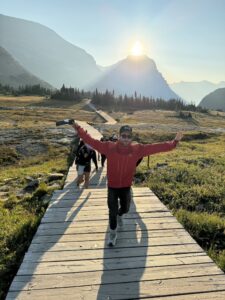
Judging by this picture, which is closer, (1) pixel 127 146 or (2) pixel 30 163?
(1) pixel 127 146

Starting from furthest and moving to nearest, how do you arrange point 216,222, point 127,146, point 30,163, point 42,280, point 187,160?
point 30,163
point 187,160
point 216,222
point 127,146
point 42,280

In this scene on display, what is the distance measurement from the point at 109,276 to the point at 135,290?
1.99ft

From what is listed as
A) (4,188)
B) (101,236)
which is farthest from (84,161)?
(4,188)

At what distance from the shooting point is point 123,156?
25.7ft

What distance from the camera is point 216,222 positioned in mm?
10492

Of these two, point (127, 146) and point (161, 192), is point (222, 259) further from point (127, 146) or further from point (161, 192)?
point (161, 192)

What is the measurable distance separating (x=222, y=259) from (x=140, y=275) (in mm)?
2388

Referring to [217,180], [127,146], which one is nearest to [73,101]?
[217,180]

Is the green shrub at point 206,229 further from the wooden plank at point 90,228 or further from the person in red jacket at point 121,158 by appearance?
the person in red jacket at point 121,158

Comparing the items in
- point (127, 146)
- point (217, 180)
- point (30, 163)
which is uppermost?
point (127, 146)

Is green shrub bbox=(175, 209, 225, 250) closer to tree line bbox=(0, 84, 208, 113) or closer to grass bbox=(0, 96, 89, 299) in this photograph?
grass bbox=(0, 96, 89, 299)

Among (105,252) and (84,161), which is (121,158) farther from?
(84,161)

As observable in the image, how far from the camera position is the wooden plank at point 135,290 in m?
5.98

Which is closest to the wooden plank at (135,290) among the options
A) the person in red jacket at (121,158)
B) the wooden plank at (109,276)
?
the wooden plank at (109,276)
